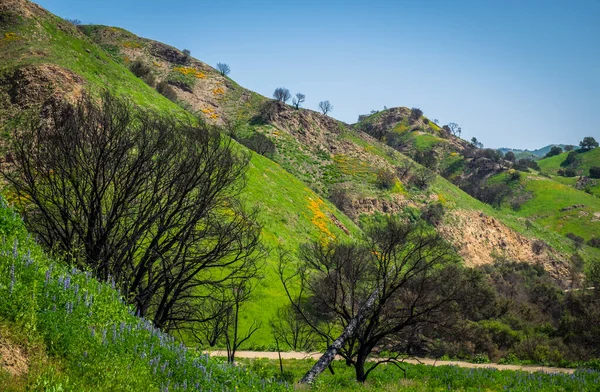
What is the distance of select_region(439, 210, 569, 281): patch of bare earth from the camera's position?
75.0m

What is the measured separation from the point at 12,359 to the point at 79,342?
918 millimetres

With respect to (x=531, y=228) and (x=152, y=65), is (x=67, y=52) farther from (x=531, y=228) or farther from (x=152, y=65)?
(x=531, y=228)

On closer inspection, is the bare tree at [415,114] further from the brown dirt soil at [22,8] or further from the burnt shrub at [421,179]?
the brown dirt soil at [22,8]

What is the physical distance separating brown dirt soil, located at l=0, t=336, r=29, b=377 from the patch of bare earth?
7577 cm

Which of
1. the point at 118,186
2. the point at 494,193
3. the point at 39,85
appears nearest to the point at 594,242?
the point at 494,193

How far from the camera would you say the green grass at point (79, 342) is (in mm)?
4207

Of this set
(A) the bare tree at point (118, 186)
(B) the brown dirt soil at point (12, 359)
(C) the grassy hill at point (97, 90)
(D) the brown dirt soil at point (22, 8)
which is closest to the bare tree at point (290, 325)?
(C) the grassy hill at point (97, 90)

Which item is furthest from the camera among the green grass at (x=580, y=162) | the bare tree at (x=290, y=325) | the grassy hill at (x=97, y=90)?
the green grass at (x=580, y=162)

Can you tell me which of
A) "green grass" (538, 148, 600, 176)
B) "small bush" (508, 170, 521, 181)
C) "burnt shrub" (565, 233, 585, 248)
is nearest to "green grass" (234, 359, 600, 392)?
"burnt shrub" (565, 233, 585, 248)

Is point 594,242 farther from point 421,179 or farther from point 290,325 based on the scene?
point 290,325

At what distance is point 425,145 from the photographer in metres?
157

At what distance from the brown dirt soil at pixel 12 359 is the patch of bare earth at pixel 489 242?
Result: 75.8 metres

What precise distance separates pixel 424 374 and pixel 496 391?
11.4 ft

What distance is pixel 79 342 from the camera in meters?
4.82
